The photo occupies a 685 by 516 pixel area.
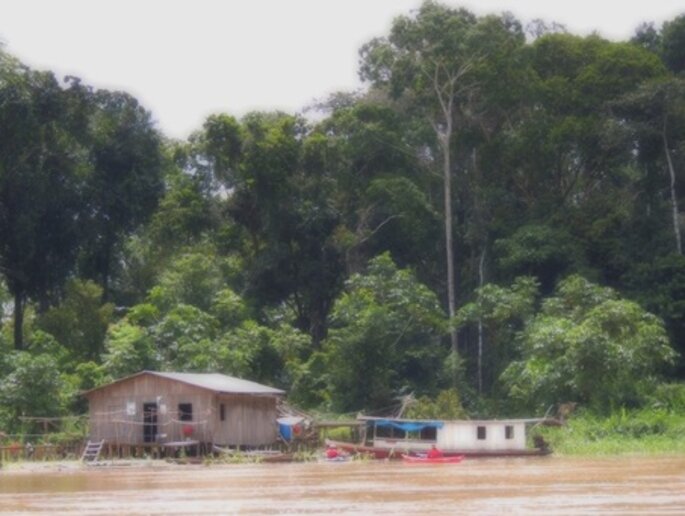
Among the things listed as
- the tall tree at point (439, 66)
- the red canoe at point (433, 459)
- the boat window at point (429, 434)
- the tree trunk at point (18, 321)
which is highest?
the tall tree at point (439, 66)

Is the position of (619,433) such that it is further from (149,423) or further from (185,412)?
(149,423)

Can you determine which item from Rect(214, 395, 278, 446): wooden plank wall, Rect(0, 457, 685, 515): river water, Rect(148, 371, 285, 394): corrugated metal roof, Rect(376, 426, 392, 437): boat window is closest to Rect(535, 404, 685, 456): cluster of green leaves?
Rect(0, 457, 685, 515): river water

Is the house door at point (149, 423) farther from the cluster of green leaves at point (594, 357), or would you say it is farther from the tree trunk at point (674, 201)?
the tree trunk at point (674, 201)

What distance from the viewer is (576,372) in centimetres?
4525

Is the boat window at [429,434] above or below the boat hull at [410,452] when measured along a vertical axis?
above

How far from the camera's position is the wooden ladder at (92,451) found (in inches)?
1631

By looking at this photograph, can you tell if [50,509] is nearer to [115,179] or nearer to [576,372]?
[576,372]

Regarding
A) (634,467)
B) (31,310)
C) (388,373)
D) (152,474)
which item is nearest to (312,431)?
(388,373)

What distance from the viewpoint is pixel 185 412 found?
4281cm

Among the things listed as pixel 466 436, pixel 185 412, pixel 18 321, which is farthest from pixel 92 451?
pixel 18 321

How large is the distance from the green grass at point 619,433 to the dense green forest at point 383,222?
7.79 ft

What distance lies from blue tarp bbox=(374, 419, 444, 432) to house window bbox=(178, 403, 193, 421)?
19.2ft

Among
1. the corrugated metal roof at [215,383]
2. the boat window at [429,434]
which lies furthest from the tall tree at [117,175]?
the boat window at [429,434]

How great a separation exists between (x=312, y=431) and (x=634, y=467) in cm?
1369
